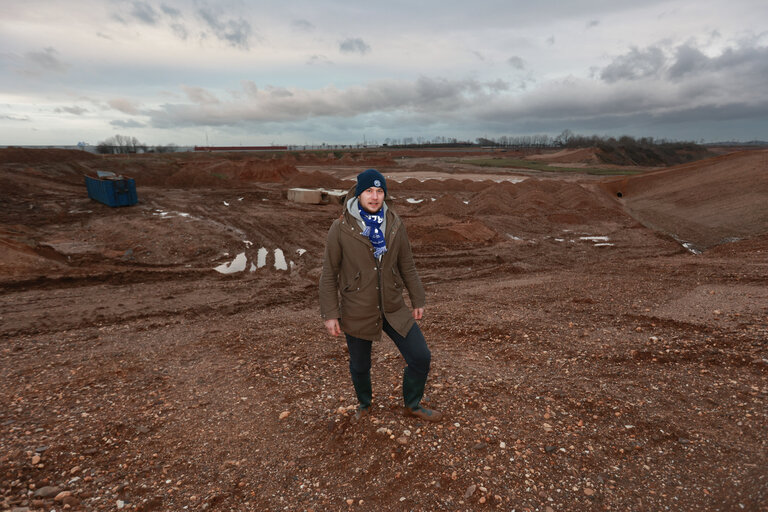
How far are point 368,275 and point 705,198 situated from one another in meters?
25.9

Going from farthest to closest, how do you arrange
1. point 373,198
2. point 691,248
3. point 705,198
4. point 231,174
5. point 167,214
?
1. point 231,174
2. point 705,198
3. point 167,214
4. point 691,248
5. point 373,198

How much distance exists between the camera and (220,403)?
177 inches

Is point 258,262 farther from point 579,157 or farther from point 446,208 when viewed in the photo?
point 579,157

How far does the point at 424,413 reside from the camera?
3693mm

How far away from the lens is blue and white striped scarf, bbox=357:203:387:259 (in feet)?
9.98

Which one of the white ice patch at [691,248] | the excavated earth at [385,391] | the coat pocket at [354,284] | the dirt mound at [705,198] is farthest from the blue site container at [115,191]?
the dirt mound at [705,198]

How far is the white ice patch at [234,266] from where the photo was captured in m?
12.6

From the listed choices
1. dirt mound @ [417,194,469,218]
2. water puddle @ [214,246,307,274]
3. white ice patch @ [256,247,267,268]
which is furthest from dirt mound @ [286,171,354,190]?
water puddle @ [214,246,307,274]

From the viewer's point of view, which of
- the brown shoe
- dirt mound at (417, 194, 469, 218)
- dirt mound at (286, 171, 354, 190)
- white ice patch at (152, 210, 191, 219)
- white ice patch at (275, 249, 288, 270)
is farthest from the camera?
dirt mound at (286, 171, 354, 190)

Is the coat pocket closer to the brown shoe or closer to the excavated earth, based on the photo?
the excavated earth

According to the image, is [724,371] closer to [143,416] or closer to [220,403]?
[220,403]

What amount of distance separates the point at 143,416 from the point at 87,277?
8666 mm

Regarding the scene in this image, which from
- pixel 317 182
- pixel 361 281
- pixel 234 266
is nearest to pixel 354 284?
pixel 361 281

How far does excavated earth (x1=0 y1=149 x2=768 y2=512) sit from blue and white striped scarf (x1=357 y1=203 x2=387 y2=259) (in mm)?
404
